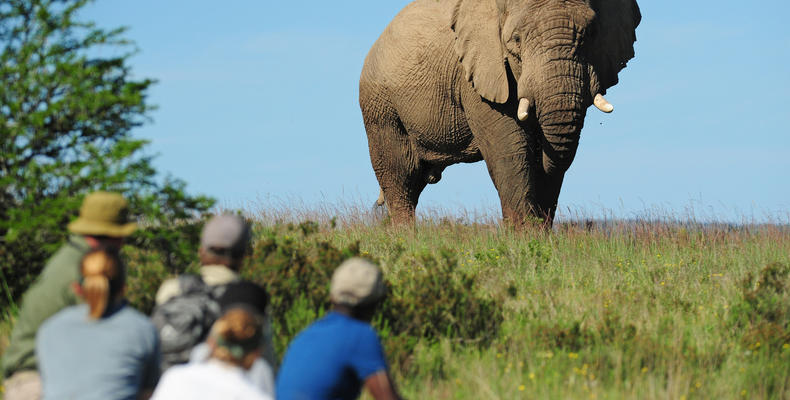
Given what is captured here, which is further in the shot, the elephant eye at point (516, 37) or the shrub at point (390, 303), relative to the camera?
the elephant eye at point (516, 37)

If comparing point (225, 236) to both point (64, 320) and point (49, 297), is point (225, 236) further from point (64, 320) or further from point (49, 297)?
point (49, 297)

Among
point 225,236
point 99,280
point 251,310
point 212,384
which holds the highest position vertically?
point 225,236

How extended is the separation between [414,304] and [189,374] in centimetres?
390

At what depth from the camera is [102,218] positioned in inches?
202

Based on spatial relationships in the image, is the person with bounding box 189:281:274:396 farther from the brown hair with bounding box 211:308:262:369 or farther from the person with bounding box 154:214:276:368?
the person with bounding box 154:214:276:368

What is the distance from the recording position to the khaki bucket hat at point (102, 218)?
5.11 metres

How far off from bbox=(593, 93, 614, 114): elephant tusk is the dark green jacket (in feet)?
26.2

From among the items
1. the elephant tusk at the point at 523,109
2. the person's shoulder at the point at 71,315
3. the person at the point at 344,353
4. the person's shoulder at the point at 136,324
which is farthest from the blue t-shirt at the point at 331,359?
the elephant tusk at the point at 523,109

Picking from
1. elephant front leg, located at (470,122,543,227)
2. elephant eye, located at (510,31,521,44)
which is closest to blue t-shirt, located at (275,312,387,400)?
elephant eye, located at (510,31,521,44)

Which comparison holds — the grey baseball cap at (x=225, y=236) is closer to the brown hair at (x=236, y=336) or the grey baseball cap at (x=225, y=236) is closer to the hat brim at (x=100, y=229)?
the hat brim at (x=100, y=229)

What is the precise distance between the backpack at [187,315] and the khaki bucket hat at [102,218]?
Answer: 516 mm

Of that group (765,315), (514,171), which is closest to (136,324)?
(765,315)

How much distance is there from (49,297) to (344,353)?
1.91 m

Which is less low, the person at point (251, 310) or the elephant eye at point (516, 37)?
the elephant eye at point (516, 37)
